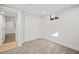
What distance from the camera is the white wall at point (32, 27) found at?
4.12m

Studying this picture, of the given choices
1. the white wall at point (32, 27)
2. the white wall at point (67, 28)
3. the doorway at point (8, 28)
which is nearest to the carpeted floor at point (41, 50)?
the white wall at point (67, 28)

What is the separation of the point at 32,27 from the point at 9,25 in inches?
55.1

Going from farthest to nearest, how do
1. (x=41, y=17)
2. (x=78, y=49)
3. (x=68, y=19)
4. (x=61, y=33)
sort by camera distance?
1. (x=41, y=17)
2. (x=61, y=33)
3. (x=68, y=19)
4. (x=78, y=49)

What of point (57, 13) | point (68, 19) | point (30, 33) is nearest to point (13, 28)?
point (30, 33)

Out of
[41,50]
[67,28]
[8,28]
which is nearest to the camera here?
[41,50]

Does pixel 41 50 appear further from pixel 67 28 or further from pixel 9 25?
pixel 9 25

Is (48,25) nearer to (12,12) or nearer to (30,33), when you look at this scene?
(30,33)

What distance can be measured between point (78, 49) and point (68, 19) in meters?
1.31

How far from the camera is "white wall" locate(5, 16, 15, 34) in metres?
3.46

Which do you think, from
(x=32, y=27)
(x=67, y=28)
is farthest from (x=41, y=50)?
(x=32, y=27)

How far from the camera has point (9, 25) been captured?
3.54 metres

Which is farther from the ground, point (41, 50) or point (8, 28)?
point (8, 28)

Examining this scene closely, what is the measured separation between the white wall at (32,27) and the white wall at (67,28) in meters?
1.01

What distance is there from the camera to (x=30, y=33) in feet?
14.1
